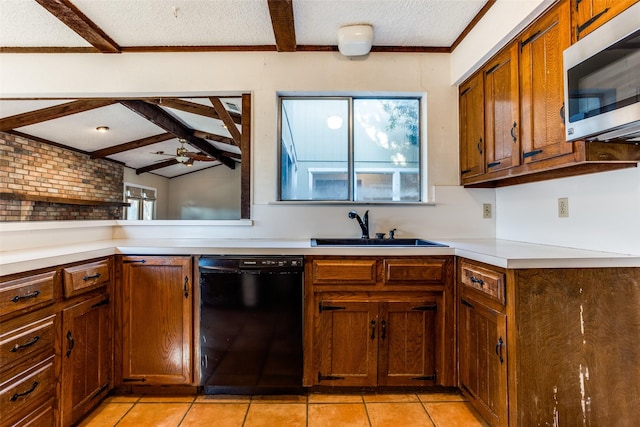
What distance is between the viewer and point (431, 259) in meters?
1.76

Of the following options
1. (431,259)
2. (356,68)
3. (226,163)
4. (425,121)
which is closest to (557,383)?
(431,259)

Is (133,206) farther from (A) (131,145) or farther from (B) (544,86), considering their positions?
(B) (544,86)

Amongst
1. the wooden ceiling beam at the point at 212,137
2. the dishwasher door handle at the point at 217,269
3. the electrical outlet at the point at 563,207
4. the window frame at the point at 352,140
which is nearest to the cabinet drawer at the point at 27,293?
the dishwasher door handle at the point at 217,269

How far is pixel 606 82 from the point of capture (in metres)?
1.08

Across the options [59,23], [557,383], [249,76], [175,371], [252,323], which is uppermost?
[59,23]

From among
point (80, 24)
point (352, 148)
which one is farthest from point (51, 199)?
point (352, 148)

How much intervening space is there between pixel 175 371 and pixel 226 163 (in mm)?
2664

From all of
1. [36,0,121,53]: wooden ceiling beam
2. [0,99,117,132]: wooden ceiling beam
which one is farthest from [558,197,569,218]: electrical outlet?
[0,99,117,132]: wooden ceiling beam

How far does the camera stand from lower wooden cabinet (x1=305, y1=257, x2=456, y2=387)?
1.75 meters

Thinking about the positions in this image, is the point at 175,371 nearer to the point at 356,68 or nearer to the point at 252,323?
the point at 252,323

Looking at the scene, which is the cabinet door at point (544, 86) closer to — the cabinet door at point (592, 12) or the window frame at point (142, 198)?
the cabinet door at point (592, 12)

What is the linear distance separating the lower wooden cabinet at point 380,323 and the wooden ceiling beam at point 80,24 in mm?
2083

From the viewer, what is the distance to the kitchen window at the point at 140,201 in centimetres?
449

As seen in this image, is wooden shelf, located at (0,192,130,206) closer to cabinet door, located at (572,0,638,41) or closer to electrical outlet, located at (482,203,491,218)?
electrical outlet, located at (482,203,491,218)
